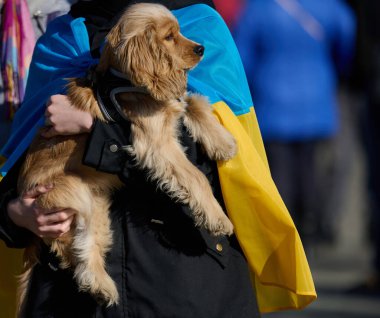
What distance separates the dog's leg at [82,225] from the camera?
3695 mm

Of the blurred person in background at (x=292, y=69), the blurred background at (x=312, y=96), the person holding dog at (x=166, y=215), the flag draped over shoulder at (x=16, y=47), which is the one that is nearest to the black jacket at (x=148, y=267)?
the person holding dog at (x=166, y=215)

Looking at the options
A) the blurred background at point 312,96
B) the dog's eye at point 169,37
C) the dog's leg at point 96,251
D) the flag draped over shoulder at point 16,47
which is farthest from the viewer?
the blurred background at point 312,96

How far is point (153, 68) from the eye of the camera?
12.1ft

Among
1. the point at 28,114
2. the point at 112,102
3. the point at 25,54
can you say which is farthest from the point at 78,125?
the point at 25,54

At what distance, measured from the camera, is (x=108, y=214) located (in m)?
3.72

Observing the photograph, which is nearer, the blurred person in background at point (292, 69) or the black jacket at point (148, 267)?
the black jacket at point (148, 267)

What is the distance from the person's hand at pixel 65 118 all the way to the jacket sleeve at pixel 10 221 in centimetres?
27

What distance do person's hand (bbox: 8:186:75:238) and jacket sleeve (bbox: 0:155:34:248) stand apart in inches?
1.3

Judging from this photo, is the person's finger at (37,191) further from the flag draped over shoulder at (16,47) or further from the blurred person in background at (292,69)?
the blurred person in background at (292,69)

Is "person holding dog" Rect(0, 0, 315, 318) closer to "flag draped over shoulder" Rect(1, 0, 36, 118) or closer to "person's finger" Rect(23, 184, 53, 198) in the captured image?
"person's finger" Rect(23, 184, 53, 198)

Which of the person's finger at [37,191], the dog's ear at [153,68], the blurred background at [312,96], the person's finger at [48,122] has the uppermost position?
the dog's ear at [153,68]

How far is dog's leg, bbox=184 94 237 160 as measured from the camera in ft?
12.2

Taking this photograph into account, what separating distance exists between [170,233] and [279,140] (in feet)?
20.6

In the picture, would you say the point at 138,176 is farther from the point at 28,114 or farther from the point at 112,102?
the point at 28,114
